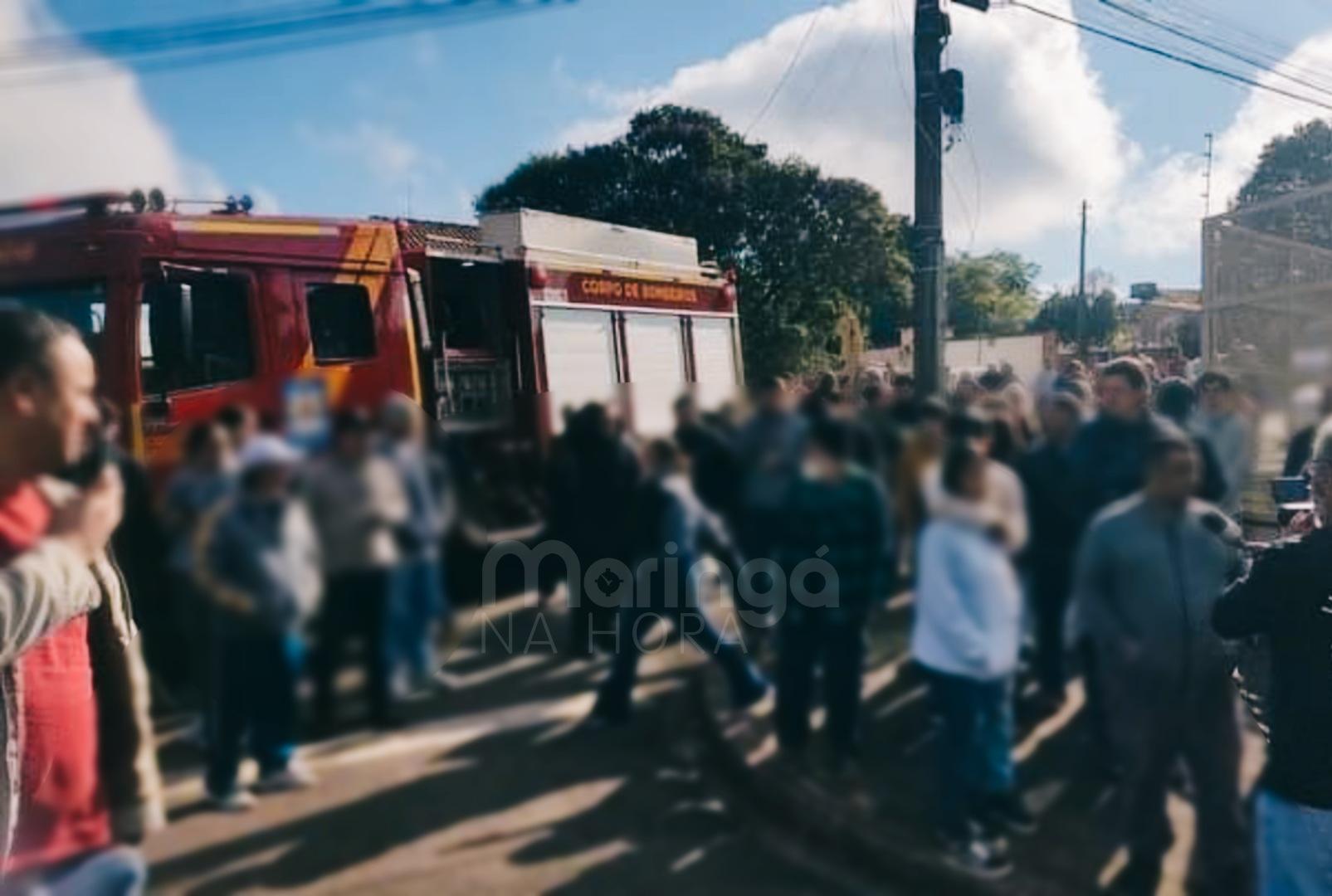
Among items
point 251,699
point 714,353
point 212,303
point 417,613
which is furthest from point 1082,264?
point 212,303

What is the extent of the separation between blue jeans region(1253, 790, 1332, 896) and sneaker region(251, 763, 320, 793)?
0.99 meters

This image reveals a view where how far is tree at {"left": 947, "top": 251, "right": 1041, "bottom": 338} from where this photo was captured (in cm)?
110

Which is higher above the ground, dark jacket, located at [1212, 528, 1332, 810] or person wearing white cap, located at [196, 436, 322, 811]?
person wearing white cap, located at [196, 436, 322, 811]

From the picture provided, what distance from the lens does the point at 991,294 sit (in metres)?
1.14

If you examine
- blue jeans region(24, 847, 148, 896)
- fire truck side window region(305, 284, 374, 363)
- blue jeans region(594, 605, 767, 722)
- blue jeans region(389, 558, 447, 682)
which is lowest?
blue jeans region(24, 847, 148, 896)

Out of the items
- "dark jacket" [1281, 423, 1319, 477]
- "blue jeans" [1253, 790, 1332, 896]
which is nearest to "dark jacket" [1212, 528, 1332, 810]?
"blue jeans" [1253, 790, 1332, 896]

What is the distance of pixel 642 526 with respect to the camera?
0.92 m

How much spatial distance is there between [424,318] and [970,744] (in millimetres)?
753

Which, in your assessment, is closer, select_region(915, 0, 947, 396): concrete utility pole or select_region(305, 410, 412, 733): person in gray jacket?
select_region(305, 410, 412, 733): person in gray jacket

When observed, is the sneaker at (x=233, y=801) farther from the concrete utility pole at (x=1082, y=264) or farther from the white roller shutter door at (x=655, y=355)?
the concrete utility pole at (x=1082, y=264)

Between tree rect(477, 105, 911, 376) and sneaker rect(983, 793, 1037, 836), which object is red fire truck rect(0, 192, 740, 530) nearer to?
tree rect(477, 105, 911, 376)

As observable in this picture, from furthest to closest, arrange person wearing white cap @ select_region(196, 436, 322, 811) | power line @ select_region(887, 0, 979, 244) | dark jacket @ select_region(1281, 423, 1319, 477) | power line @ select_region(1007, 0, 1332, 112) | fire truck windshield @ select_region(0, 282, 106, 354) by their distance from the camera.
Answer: dark jacket @ select_region(1281, 423, 1319, 477)
power line @ select_region(1007, 0, 1332, 112)
power line @ select_region(887, 0, 979, 244)
fire truck windshield @ select_region(0, 282, 106, 354)
person wearing white cap @ select_region(196, 436, 322, 811)

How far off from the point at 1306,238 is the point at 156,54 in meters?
1.60

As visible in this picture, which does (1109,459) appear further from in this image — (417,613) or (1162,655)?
(417,613)
